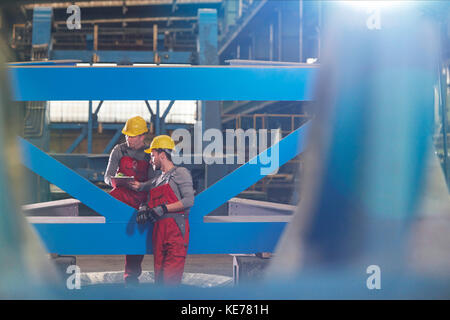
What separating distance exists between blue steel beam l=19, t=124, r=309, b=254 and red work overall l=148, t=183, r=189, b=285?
0.25 m

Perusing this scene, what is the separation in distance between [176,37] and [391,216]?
1270 centimetres

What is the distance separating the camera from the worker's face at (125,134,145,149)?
3797 mm

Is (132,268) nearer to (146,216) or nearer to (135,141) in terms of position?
(135,141)

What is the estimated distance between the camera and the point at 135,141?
12.5 feet

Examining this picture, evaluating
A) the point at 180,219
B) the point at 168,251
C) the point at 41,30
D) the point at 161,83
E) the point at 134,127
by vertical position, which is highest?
the point at 41,30

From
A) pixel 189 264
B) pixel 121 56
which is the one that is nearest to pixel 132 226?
pixel 189 264

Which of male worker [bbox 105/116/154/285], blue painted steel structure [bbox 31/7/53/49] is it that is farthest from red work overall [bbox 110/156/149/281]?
blue painted steel structure [bbox 31/7/53/49]

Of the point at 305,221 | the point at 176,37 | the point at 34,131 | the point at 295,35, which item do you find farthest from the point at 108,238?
the point at 295,35

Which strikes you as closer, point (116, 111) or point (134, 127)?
point (134, 127)

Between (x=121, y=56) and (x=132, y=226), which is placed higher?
(x=121, y=56)

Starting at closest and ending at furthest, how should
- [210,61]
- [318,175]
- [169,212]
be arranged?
[318,175] → [169,212] → [210,61]

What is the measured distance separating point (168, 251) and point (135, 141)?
1205 mm

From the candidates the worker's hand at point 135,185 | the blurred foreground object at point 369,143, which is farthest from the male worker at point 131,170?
the blurred foreground object at point 369,143

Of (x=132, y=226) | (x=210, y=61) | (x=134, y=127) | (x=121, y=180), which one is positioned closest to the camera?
(x=132, y=226)
